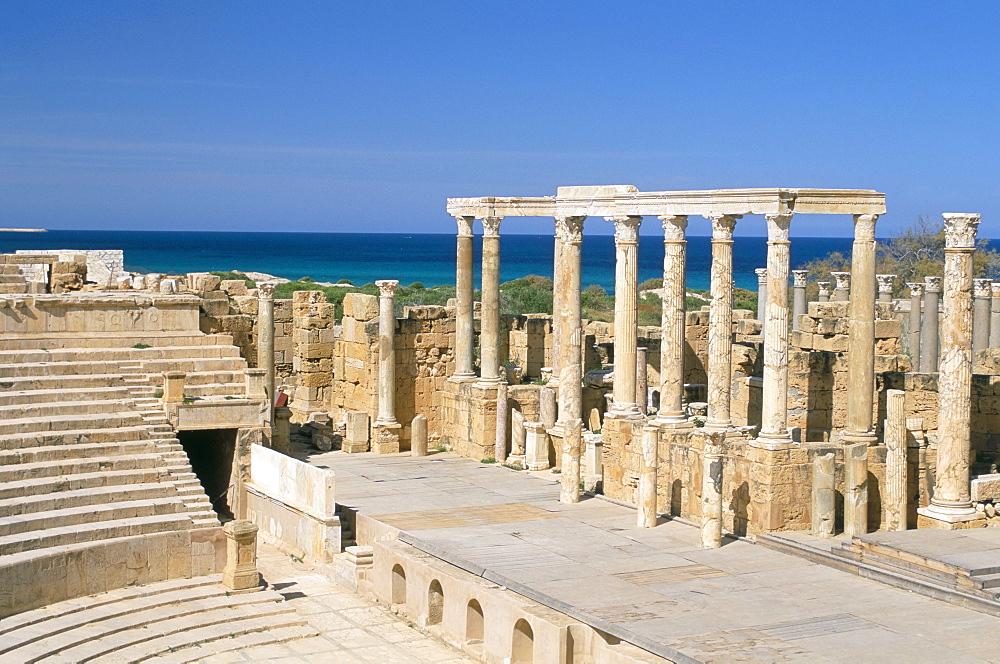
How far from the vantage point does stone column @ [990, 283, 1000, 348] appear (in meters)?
31.3

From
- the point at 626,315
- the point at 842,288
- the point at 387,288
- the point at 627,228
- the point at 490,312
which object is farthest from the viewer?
the point at 842,288

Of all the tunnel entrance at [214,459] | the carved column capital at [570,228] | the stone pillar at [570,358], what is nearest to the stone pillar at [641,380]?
the stone pillar at [570,358]

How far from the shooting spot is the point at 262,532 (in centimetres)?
2250

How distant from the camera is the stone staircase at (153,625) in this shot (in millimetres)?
16516

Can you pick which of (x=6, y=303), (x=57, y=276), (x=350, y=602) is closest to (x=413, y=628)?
(x=350, y=602)

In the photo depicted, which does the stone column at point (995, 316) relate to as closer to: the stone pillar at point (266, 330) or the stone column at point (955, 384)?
the stone column at point (955, 384)

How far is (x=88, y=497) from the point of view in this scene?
1956cm

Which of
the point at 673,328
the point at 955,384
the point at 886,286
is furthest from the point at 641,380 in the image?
the point at 886,286

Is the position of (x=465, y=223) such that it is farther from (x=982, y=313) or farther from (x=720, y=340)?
(x=982, y=313)

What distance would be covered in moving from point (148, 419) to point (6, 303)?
349 centimetres

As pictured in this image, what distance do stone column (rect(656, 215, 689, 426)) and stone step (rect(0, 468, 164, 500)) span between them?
7.51 m

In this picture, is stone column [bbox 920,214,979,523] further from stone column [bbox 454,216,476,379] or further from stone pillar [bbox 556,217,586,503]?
stone column [bbox 454,216,476,379]

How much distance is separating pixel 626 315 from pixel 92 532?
8742 millimetres

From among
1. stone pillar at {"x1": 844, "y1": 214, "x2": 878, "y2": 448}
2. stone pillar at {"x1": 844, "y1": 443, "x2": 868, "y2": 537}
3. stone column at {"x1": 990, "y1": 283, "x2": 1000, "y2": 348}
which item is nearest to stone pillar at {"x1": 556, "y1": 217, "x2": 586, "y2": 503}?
stone pillar at {"x1": 844, "y1": 214, "x2": 878, "y2": 448}
